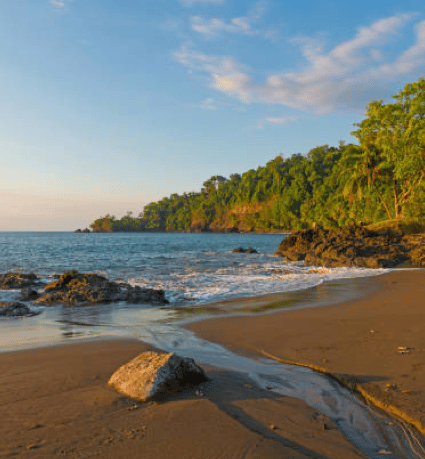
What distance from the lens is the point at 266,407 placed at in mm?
3729

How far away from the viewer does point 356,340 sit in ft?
20.3

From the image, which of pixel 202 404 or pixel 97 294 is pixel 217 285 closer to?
pixel 97 294

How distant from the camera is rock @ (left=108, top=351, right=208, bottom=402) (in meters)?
3.89

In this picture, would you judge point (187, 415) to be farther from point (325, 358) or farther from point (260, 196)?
point (260, 196)

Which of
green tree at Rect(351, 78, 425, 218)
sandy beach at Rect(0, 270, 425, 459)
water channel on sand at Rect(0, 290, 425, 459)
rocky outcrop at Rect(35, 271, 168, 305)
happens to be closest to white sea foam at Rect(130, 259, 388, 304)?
rocky outcrop at Rect(35, 271, 168, 305)

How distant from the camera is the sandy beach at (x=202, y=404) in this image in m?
2.99

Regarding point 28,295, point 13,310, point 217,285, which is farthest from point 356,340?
point 28,295

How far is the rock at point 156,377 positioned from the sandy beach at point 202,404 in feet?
0.38

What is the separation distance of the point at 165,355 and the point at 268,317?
181 inches

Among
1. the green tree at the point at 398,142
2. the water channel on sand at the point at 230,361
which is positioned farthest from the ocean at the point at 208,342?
the green tree at the point at 398,142

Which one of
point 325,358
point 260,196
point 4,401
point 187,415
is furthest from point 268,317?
point 260,196

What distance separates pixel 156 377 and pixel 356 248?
2255cm

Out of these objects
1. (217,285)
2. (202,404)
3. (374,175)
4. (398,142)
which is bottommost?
(217,285)

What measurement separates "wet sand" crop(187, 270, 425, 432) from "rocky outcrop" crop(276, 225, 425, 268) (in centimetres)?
1229
